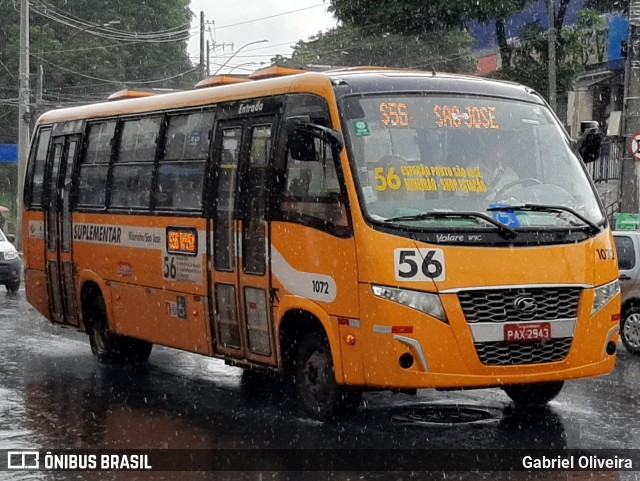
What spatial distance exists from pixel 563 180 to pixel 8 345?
826 cm

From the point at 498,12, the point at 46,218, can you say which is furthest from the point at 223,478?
the point at 498,12

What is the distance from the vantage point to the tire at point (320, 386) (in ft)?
33.5

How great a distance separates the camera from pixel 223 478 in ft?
27.3

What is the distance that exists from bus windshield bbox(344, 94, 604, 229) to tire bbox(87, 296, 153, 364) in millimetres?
5329

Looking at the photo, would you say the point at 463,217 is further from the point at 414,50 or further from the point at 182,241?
the point at 414,50

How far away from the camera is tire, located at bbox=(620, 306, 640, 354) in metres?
15.5

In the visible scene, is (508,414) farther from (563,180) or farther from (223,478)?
(223,478)

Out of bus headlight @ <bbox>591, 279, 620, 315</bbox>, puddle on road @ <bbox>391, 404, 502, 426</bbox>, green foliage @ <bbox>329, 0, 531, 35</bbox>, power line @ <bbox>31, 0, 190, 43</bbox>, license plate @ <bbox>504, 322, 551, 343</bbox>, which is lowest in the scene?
puddle on road @ <bbox>391, 404, 502, 426</bbox>

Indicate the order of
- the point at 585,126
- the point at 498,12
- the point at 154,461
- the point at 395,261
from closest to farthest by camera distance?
the point at 154,461 < the point at 395,261 < the point at 585,126 < the point at 498,12

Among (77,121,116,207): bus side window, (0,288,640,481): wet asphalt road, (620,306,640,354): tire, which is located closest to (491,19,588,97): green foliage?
(620,306,640,354): tire

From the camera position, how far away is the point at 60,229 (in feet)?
50.9

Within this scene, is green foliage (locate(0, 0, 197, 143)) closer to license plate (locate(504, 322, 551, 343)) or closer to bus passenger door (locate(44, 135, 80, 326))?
bus passenger door (locate(44, 135, 80, 326))

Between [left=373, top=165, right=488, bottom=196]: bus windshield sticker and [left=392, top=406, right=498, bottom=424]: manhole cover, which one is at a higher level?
[left=373, top=165, right=488, bottom=196]: bus windshield sticker

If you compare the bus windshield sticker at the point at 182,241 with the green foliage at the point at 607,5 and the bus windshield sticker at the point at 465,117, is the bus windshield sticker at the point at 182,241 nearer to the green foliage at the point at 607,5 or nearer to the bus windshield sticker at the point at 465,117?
the bus windshield sticker at the point at 465,117
